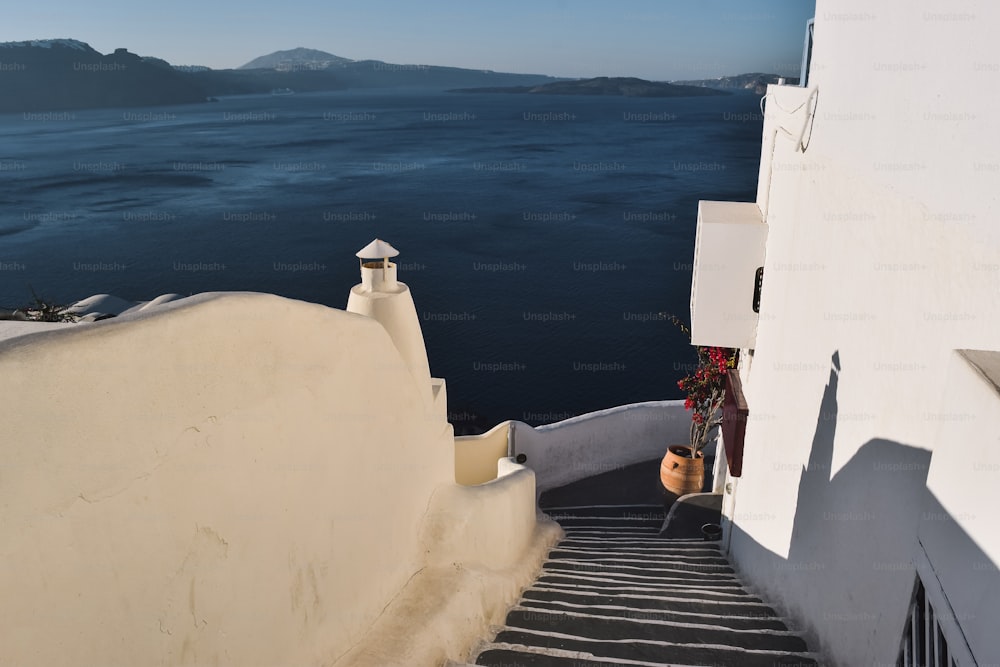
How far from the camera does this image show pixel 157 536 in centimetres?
303

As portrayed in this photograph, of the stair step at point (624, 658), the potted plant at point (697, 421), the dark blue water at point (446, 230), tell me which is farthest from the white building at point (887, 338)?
the dark blue water at point (446, 230)

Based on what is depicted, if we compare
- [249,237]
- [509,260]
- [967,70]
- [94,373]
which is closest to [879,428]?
[967,70]

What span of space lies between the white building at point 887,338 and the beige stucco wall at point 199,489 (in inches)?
113

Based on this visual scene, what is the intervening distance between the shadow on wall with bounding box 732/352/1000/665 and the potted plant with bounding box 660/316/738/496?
15.7 ft

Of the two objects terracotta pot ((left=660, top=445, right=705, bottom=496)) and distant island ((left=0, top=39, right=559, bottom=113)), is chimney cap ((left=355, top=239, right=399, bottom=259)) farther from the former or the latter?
distant island ((left=0, top=39, right=559, bottom=113))

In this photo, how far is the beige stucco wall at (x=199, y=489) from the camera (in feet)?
8.20

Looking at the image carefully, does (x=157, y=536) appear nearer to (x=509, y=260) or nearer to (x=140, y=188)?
(x=509, y=260)

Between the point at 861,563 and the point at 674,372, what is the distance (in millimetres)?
25769

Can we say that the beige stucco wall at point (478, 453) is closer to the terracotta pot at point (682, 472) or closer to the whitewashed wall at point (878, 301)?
the terracotta pot at point (682, 472)

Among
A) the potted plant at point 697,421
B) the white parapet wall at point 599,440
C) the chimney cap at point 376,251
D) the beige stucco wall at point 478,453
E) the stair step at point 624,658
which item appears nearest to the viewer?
the stair step at point 624,658

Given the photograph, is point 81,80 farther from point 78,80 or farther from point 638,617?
point 638,617

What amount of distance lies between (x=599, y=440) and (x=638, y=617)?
6.74m

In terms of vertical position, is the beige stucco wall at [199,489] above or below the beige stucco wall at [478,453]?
above

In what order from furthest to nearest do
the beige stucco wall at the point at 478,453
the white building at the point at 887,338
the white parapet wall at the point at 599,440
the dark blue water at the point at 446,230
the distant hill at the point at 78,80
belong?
1. the distant hill at the point at 78,80
2. the dark blue water at the point at 446,230
3. the white parapet wall at the point at 599,440
4. the beige stucco wall at the point at 478,453
5. the white building at the point at 887,338
